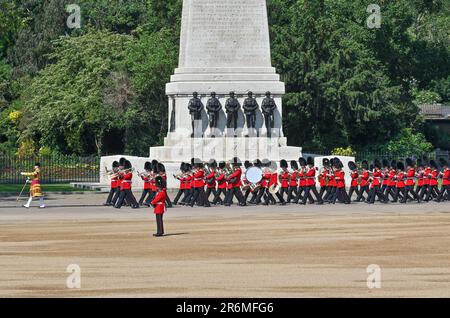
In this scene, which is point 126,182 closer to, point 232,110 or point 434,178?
point 434,178

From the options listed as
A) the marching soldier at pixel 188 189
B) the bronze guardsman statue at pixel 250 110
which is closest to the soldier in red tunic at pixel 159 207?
the marching soldier at pixel 188 189

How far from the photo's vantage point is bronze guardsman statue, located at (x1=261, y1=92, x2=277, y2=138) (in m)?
60.4

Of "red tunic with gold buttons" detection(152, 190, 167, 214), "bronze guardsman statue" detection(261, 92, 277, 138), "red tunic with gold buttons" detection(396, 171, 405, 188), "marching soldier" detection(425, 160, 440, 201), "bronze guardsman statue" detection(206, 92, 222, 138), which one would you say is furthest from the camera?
"bronze guardsman statue" detection(261, 92, 277, 138)

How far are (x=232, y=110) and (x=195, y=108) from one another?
152 cm

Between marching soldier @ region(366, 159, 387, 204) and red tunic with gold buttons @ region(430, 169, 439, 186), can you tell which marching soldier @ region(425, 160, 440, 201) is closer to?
red tunic with gold buttons @ region(430, 169, 439, 186)

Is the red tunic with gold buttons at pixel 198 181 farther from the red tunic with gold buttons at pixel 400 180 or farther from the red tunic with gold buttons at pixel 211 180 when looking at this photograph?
the red tunic with gold buttons at pixel 400 180

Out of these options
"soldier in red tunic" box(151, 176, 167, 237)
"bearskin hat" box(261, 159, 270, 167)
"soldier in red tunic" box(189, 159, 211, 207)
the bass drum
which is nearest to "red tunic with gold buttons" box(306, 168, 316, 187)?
the bass drum

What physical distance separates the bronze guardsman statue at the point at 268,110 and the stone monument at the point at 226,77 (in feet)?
0.63

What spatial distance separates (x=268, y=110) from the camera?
6038 centimetres

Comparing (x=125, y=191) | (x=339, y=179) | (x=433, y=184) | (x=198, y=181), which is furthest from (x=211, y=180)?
(x=433, y=184)

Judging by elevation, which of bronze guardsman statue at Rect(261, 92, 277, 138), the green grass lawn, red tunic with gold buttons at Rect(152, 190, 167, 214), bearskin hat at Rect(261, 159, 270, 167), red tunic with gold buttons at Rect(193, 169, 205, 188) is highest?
bronze guardsman statue at Rect(261, 92, 277, 138)

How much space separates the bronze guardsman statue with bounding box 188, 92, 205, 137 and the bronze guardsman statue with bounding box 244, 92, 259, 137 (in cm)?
185

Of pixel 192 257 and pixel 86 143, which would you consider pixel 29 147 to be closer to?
pixel 86 143

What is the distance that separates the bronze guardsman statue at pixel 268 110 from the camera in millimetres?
60406
